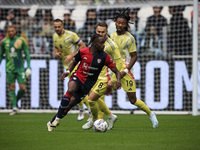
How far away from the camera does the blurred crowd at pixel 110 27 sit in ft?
45.0

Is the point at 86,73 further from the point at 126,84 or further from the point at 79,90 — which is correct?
the point at 126,84

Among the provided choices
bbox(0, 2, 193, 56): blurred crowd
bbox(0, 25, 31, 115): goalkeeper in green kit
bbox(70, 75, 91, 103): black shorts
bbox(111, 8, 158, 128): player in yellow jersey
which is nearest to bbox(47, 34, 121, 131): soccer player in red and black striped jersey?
bbox(70, 75, 91, 103): black shorts

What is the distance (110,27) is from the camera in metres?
14.2

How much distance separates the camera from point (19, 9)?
1541 cm

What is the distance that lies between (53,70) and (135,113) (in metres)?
2.79

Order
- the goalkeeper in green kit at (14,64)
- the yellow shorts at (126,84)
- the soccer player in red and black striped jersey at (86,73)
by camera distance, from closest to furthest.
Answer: the soccer player in red and black striped jersey at (86,73) → the yellow shorts at (126,84) → the goalkeeper in green kit at (14,64)

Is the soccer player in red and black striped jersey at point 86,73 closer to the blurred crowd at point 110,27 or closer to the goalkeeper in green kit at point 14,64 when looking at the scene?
the goalkeeper in green kit at point 14,64

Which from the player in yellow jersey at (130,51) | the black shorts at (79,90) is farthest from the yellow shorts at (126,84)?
the black shorts at (79,90)

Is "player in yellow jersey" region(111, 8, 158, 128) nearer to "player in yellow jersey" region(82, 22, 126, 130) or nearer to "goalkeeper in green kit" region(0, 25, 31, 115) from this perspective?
"player in yellow jersey" region(82, 22, 126, 130)

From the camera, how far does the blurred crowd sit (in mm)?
13711

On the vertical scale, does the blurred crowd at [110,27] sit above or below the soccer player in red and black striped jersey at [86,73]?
above

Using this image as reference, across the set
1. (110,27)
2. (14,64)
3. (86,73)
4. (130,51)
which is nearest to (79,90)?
(86,73)

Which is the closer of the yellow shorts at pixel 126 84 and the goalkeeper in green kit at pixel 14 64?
the yellow shorts at pixel 126 84

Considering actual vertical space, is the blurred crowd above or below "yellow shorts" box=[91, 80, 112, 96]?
above
